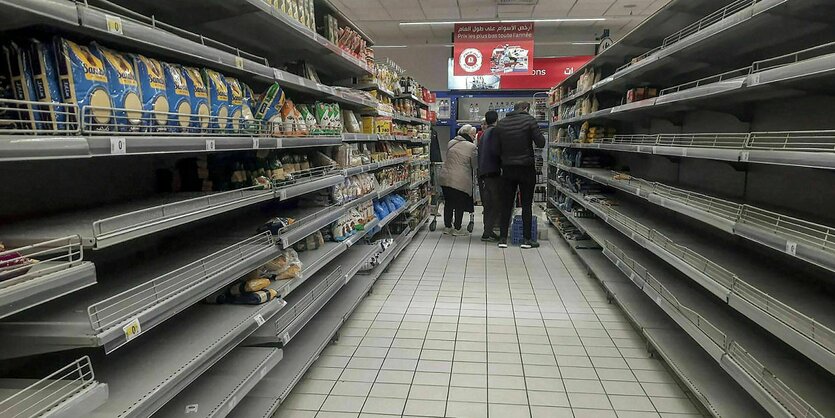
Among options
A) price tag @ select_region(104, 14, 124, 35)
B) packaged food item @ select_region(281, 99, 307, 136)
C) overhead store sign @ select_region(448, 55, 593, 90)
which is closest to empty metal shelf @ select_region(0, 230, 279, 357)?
packaged food item @ select_region(281, 99, 307, 136)

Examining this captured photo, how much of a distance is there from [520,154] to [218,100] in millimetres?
4592

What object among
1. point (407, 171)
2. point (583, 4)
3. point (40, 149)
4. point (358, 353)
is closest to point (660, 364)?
point (358, 353)

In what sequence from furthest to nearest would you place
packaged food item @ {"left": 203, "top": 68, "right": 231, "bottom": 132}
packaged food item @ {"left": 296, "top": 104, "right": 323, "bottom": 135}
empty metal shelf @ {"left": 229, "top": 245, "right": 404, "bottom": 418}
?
packaged food item @ {"left": 296, "top": 104, "right": 323, "bottom": 135}, empty metal shelf @ {"left": 229, "top": 245, "right": 404, "bottom": 418}, packaged food item @ {"left": 203, "top": 68, "right": 231, "bottom": 132}

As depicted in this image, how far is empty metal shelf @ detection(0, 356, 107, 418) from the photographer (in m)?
1.14

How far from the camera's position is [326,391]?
2.71 meters

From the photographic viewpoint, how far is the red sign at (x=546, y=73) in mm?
10250

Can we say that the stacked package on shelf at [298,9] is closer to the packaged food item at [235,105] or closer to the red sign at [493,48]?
the packaged food item at [235,105]

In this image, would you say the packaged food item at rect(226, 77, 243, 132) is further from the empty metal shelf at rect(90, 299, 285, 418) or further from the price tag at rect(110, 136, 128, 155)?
the empty metal shelf at rect(90, 299, 285, 418)

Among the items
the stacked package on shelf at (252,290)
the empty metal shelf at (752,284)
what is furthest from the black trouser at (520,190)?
the stacked package on shelf at (252,290)

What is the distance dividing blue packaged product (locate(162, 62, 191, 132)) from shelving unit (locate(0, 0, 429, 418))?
4 centimetres

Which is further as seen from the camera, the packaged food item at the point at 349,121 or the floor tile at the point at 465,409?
the packaged food item at the point at 349,121

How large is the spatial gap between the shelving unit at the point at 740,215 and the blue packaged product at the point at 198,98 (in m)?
2.28

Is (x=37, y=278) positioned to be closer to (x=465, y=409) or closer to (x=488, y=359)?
(x=465, y=409)

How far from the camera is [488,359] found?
309 cm
